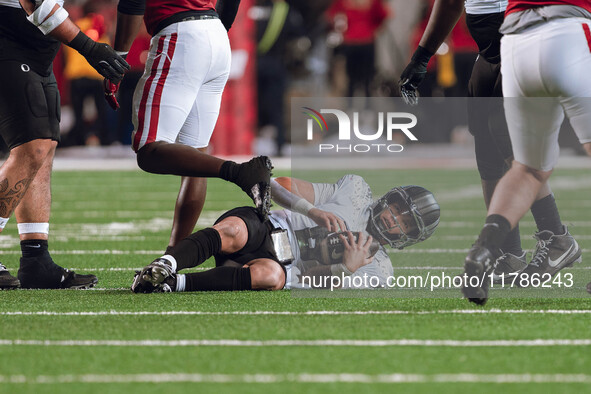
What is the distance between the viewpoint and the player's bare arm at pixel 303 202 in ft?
15.6

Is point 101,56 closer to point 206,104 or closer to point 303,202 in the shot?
point 206,104

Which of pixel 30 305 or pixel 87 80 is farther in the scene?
pixel 87 80

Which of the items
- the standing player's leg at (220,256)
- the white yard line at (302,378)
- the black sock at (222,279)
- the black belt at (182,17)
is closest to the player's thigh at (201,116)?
the black belt at (182,17)

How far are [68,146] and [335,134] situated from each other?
16185 mm

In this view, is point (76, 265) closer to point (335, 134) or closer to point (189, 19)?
point (189, 19)

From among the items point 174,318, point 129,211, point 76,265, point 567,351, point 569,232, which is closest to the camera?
point 567,351

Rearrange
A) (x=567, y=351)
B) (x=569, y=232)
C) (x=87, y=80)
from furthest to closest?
1. (x=87, y=80)
2. (x=569, y=232)
3. (x=567, y=351)

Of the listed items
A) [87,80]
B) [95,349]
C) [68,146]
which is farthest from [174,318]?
[68,146]

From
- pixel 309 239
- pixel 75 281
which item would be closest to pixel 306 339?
pixel 309 239

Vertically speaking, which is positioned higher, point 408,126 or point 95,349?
point 408,126

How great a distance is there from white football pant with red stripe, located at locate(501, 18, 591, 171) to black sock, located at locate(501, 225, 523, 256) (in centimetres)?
37

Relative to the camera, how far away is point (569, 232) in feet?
16.2

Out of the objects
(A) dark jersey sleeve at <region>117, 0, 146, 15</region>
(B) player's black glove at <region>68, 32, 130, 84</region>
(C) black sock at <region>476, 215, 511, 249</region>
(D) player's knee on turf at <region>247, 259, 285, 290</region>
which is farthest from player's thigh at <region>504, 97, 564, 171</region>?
(A) dark jersey sleeve at <region>117, 0, 146, 15</region>

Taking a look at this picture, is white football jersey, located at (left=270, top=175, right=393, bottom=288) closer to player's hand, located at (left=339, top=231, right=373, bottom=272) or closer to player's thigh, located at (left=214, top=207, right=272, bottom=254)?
player's hand, located at (left=339, top=231, right=373, bottom=272)
